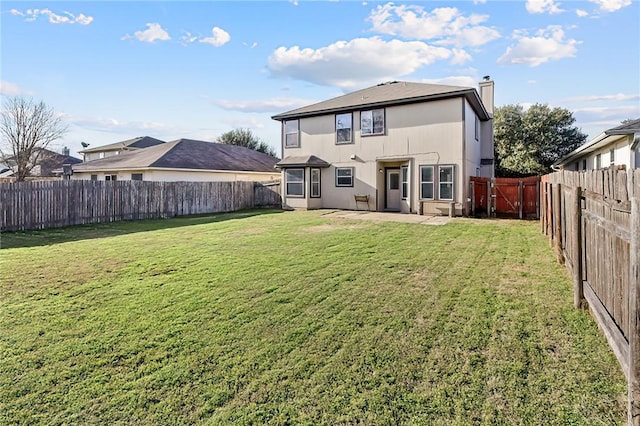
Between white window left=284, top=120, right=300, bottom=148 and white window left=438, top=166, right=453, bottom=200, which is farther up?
white window left=284, top=120, right=300, bottom=148

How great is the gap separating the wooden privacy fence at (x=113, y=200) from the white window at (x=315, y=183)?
3.07 metres

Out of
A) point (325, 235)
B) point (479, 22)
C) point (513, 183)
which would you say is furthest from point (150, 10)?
point (513, 183)

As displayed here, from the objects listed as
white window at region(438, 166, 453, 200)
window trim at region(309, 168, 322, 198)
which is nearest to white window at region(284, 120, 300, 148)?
window trim at region(309, 168, 322, 198)

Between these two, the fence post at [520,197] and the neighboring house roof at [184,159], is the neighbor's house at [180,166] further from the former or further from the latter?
the fence post at [520,197]

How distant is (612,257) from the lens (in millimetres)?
3406

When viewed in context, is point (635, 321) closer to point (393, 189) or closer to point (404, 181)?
point (404, 181)

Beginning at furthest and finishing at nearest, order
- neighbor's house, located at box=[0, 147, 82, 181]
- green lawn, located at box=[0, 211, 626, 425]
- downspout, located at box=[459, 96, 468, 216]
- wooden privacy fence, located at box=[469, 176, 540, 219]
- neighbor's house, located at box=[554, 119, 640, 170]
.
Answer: neighbor's house, located at box=[0, 147, 82, 181]
downspout, located at box=[459, 96, 468, 216]
wooden privacy fence, located at box=[469, 176, 540, 219]
neighbor's house, located at box=[554, 119, 640, 170]
green lawn, located at box=[0, 211, 626, 425]

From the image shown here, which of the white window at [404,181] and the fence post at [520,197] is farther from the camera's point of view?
the white window at [404,181]

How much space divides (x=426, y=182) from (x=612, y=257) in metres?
13.5

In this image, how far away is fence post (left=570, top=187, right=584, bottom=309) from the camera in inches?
176

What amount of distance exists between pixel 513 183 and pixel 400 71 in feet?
36.1

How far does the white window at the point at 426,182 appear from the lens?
16.5 m

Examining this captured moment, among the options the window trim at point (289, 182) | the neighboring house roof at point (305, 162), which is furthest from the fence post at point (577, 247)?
the window trim at point (289, 182)

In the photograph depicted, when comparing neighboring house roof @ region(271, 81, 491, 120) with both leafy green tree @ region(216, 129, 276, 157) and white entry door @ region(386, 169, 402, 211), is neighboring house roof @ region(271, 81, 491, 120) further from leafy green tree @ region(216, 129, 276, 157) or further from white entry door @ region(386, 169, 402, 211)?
leafy green tree @ region(216, 129, 276, 157)
